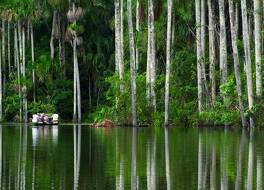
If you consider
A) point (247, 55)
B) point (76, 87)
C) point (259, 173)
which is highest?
point (247, 55)

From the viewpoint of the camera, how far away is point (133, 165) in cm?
1884

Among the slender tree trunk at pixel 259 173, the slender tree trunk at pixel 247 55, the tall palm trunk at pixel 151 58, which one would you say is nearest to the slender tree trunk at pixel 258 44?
the slender tree trunk at pixel 247 55

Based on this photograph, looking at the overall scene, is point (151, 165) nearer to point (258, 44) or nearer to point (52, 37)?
point (258, 44)

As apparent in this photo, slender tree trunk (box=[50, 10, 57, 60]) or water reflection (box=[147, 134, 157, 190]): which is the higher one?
slender tree trunk (box=[50, 10, 57, 60])

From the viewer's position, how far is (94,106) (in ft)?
213

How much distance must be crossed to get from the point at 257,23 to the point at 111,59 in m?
27.8

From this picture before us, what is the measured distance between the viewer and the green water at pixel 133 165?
15117 millimetres

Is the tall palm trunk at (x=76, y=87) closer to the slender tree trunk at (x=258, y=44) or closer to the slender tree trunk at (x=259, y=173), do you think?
the slender tree trunk at (x=258, y=44)

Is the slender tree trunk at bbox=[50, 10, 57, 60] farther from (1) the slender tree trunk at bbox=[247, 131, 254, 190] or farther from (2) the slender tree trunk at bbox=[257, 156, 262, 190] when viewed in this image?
(2) the slender tree trunk at bbox=[257, 156, 262, 190]

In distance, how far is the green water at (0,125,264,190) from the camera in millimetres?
15117

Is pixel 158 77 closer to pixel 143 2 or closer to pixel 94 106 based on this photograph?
pixel 143 2

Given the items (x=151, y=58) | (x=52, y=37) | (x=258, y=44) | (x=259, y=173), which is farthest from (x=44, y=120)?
(x=259, y=173)

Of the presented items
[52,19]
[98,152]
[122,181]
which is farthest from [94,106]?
[122,181]

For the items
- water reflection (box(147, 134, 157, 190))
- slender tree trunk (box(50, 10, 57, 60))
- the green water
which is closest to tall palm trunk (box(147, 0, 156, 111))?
slender tree trunk (box(50, 10, 57, 60))
